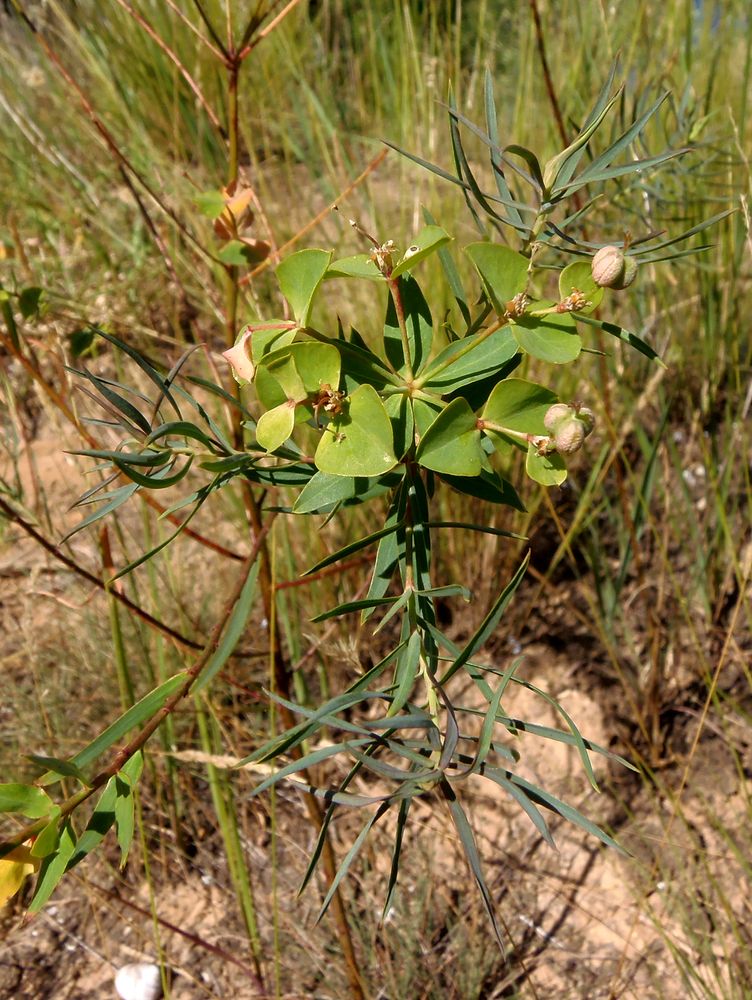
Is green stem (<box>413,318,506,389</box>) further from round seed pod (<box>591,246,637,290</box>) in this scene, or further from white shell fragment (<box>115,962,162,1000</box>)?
white shell fragment (<box>115,962,162,1000</box>)

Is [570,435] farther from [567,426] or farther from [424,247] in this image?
[424,247]

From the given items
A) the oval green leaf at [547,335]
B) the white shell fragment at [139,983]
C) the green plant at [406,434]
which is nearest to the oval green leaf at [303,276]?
the green plant at [406,434]

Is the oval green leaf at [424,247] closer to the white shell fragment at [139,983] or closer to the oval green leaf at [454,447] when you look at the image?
the oval green leaf at [454,447]

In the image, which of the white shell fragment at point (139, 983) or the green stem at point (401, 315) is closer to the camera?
the green stem at point (401, 315)

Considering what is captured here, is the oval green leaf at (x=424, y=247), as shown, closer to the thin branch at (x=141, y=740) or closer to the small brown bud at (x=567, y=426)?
the small brown bud at (x=567, y=426)

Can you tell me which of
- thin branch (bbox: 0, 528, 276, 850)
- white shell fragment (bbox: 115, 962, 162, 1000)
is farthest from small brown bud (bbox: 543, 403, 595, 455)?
white shell fragment (bbox: 115, 962, 162, 1000)

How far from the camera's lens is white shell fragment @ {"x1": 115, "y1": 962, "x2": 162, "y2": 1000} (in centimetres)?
96

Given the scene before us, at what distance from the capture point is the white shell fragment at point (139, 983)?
37.9 inches

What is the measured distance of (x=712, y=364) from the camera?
1.30 m

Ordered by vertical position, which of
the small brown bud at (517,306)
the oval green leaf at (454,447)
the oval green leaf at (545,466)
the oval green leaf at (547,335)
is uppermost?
the small brown bud at (517,306)

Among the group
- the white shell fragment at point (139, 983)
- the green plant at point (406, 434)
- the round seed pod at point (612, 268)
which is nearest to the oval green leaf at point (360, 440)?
the green plant at point (406, 434)

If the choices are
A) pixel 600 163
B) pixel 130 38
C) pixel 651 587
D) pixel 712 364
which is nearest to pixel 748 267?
pixel 712 364

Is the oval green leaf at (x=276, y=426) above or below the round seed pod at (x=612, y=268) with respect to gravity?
below

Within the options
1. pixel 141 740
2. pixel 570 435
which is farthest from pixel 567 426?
pixel 141 740
